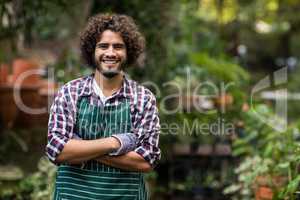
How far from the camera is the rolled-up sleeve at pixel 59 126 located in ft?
8.18

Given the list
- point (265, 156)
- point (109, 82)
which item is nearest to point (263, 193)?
point (265, 156)

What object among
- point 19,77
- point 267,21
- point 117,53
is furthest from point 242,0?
point 117,53

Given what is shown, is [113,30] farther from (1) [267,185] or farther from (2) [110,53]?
(1) [267,185]

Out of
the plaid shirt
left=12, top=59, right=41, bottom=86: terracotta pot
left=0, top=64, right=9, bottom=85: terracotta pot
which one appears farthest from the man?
left=12, top=59, right=41, bottom=86: terracotta pot

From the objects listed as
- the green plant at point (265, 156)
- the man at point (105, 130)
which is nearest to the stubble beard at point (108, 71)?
the man at point (105, 130)

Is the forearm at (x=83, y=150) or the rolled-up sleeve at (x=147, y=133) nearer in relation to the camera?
the forearm at (x=83, y=150)

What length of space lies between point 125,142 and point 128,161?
0.27ft

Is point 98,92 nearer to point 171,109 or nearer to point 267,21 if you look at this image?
point 171,109

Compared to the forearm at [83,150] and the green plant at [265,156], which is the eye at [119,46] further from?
the green plant at [265,156]

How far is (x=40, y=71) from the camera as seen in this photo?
6.80 m

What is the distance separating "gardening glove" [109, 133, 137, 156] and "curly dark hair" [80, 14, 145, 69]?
15.1 inches

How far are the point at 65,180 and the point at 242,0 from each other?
929cm

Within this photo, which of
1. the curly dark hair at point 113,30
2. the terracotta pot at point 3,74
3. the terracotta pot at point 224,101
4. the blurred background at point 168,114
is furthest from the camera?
the terracotta pot at point 3,74

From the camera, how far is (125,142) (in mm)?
2525
